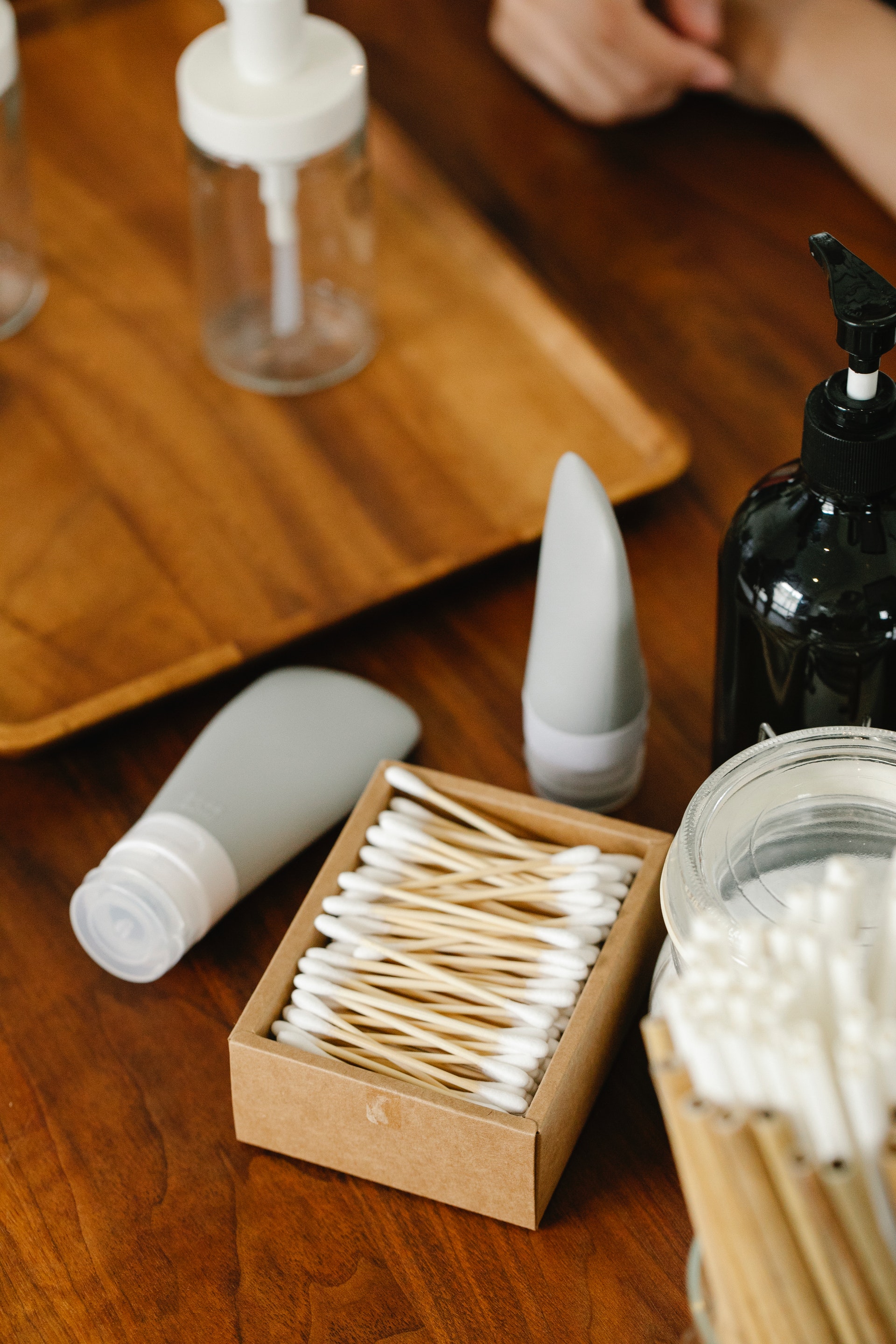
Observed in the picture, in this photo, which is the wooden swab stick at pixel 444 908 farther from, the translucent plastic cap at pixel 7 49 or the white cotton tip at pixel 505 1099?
the translucent plastic cap at pixel 7 49

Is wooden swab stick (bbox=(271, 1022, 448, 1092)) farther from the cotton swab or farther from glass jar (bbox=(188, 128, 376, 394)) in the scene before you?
glass jar (bbox=(188, 128, 376, 394))

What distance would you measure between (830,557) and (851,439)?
0.04m

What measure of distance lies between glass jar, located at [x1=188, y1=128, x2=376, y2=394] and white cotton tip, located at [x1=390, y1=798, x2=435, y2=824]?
0.28 meters

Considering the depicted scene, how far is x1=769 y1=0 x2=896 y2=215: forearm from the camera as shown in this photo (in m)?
0.77

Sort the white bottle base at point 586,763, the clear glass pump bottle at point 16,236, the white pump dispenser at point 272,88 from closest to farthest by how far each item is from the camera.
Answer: the white bottle base at point 586,763, the white pump dispenser at point 272,88, the clear glass pump bottle at point 16,236

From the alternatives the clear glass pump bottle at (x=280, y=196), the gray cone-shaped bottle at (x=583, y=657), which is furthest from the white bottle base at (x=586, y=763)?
the clear glass pump bottle at (x=280, y=196)

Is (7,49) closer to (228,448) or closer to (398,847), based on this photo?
(228,448)

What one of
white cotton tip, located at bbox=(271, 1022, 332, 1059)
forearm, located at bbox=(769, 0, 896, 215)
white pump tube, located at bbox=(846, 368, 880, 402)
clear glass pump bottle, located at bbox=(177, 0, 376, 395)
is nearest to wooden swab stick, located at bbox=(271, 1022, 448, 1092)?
white cotton tip, located at bbox=(271, 1022, 332, 1059)

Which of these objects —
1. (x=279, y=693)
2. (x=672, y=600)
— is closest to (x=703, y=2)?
(x=672, y=600)

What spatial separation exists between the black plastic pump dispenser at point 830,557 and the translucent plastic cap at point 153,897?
0.62 ft

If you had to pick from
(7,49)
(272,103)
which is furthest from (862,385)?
(7,49)

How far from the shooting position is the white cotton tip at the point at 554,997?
428 millimetres

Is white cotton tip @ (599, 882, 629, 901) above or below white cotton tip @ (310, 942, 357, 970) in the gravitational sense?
above

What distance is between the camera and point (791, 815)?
0.42 metres
